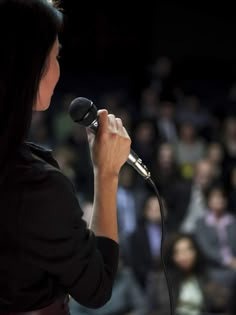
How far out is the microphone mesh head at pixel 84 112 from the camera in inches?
40.6

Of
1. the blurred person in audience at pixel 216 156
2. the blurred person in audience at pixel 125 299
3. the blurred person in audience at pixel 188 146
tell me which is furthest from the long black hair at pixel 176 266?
the blurred person in audience at pixel 188 146

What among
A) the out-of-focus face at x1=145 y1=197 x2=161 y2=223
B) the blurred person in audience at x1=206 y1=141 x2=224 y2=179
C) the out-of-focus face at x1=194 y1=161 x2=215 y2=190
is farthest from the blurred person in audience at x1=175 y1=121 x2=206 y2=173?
the out-of-focus face at x1=145 y1=197 x2=161 y2=223

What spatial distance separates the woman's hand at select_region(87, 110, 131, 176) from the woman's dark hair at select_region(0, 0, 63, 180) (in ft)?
0.42

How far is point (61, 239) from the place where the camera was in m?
0.92

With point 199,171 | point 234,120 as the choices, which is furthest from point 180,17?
point 199,171

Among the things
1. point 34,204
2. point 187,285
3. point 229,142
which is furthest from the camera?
point 229,142

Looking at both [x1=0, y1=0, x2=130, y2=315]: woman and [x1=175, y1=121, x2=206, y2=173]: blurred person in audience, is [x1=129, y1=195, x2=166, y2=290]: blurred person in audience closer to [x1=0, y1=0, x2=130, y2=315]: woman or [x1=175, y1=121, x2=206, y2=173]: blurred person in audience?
[x1=175, y1=121, x2=206, y2=173]: blurred person in audience

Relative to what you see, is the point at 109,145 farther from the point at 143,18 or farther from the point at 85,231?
the point at 143,18

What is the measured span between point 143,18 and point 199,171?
2459 mm

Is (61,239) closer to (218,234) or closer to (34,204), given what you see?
(34,204)

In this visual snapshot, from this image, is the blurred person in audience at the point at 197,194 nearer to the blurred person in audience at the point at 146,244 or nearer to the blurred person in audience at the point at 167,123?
the blurred person in audience at the point at 146,244

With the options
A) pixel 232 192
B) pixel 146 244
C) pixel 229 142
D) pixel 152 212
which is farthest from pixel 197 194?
pixel 229 142

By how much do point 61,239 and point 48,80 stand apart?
0.21m

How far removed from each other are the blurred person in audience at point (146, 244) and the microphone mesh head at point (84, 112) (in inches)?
108
